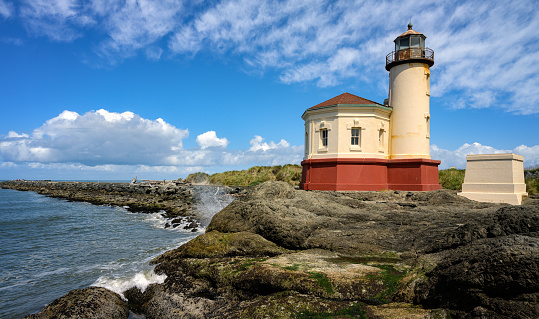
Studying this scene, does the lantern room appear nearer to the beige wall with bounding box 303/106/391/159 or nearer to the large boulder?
the beige wall with bounding box 303/106/391/159

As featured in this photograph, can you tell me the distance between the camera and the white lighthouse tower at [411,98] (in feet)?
58.1

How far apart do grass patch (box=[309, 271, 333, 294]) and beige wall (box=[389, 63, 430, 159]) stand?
14.7m

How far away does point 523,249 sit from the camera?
11.8 feet

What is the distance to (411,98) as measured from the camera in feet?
58.4

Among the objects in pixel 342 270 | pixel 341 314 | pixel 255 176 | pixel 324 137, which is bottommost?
pixel 341 314

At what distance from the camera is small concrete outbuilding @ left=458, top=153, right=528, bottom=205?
1402 cm

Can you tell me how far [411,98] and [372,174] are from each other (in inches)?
198

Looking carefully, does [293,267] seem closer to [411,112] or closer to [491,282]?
[491,282]

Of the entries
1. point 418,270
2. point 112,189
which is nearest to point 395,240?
point 418,270

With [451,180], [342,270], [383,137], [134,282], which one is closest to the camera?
[342,270]

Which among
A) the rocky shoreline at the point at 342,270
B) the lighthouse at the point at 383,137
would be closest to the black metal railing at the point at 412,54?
the lighthouse at the point at 383,137

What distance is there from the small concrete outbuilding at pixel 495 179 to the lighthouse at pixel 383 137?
235cm

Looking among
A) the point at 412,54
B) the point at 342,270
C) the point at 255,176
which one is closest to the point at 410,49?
the point at 412,54

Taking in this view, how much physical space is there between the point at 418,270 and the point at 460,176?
19846 millimetres
